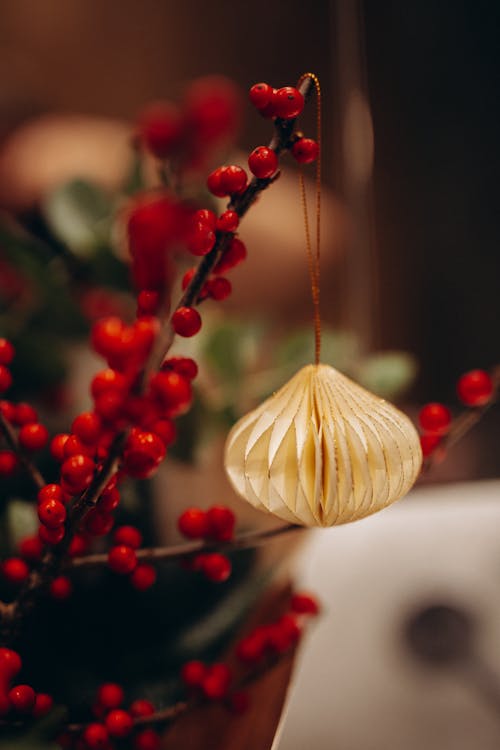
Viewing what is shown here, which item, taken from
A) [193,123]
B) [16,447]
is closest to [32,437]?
[16,447]

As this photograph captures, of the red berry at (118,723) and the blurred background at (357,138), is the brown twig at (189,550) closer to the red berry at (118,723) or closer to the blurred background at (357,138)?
the red berry at (118,723)

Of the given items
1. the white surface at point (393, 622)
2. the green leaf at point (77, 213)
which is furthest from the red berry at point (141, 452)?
the green leaf at point (77, 213)

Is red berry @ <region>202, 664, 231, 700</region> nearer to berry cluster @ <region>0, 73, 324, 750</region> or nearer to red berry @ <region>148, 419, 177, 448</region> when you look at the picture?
berry cluster @ <region>0, 73, 324, 750</region>

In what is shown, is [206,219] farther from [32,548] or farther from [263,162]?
[32,548]

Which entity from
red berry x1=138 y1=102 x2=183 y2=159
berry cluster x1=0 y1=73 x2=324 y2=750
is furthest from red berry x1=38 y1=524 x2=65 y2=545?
red berry x1=138 y1=102 x2=183 y2=159

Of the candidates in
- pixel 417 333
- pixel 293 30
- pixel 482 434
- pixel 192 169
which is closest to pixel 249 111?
pixel 293 30
